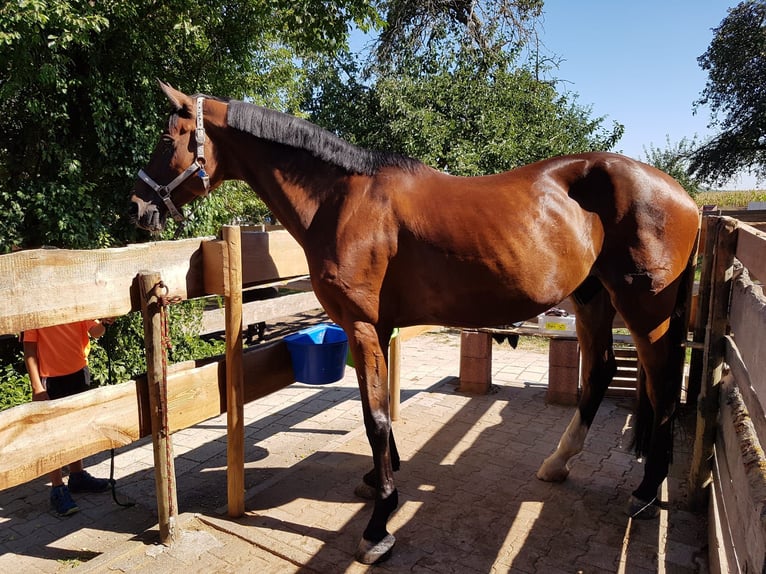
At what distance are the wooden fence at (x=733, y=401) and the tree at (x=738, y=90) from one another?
1859 centimetres

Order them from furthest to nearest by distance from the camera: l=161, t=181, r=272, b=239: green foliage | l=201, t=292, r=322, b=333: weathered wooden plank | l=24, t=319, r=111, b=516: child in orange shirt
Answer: l=161, t=181, r=272, b=239: green foliage
l=201, t=292, r=322, b=333: weathered wooden plank
l=24, t=319, r=111, b=516: child in orange shirt

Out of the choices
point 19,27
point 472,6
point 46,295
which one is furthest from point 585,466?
point 472,6

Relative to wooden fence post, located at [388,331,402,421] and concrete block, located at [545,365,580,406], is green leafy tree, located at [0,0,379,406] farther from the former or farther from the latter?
concrete block, located at [545,365,580,406]

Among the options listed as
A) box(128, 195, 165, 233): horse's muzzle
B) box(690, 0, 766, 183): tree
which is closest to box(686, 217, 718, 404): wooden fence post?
box(128, 195, 165, 233): horse's muzzle

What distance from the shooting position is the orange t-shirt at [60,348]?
3350mm

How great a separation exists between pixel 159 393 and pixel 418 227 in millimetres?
1565

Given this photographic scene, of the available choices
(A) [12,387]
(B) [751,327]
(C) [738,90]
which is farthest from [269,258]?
(C) [738,90]

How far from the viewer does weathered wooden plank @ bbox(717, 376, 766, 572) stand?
1.22 meters

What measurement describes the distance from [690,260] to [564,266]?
94 centimetres

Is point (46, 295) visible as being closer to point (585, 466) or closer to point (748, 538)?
point (748, 538)

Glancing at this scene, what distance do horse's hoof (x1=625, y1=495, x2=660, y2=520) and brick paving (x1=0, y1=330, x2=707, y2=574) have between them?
0.08 metres

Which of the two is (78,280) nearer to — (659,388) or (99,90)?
(659,388)

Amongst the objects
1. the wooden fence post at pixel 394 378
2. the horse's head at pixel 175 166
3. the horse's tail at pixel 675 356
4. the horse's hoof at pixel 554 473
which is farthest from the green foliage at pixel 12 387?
the horse's tail at pixel 675 356

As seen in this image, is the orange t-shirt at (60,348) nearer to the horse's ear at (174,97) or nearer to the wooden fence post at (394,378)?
the horse's ear at (174,97)
